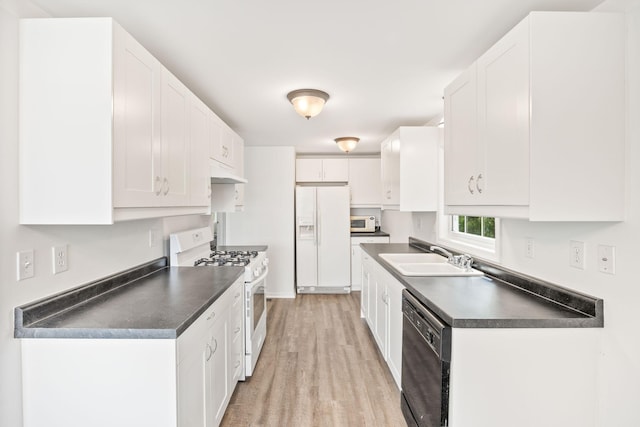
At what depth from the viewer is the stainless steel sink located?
2.22m

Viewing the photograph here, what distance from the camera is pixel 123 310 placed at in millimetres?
1543

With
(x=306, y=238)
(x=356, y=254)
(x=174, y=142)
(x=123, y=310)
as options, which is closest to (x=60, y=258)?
(x=123, y=310)

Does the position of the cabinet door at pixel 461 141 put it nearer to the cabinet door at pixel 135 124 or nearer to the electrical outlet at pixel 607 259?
the electrical outlet at pixel 607 259

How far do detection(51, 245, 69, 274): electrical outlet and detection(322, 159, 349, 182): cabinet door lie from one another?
13.5ft

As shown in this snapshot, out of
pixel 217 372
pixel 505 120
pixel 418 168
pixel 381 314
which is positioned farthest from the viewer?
pixel 418 168

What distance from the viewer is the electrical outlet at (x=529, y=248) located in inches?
71.7

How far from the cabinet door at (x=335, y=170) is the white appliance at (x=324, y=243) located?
454 millimetres

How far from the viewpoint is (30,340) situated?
4.34 ft

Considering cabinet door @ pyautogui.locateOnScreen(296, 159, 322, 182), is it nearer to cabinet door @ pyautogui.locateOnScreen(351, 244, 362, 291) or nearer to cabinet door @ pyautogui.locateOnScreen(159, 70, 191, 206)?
cabinet door @ pyautogui.locateOnScreen(351, 244, 362, 291)

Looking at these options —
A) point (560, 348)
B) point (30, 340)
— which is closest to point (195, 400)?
point (30, 340)

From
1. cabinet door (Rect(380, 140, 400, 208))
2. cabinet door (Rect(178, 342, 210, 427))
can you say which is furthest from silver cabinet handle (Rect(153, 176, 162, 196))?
cabinet door (Rect(380, 140, 400, 208))

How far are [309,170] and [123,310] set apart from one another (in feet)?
13.4

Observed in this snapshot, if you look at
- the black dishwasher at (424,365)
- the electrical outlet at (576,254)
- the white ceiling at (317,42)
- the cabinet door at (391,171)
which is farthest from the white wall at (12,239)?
the cabinet door at (391,171)

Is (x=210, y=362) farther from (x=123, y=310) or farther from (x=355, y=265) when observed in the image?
(x=355, y=265)
